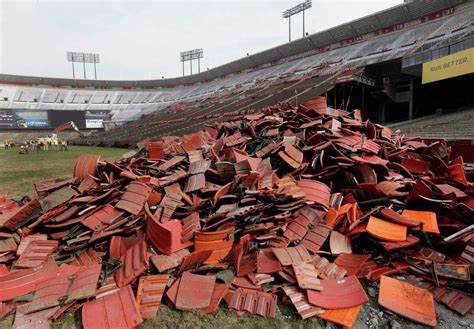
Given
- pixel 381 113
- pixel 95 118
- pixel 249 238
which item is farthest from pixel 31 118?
pixel 249 238

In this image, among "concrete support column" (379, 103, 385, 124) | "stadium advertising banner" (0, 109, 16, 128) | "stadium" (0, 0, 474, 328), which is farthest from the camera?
"stadium advertising banner" (0, 109, 16, 128)

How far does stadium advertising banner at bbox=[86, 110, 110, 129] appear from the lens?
191 feet

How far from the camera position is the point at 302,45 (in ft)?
158

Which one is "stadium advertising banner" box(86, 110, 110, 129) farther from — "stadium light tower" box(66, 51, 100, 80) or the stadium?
the stadium

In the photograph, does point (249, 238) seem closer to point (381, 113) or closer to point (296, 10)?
point (381, 113)

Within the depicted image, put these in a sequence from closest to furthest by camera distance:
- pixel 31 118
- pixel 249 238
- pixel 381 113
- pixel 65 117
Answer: pixel 249 238 → pixel 381 113 → pixel 31 118 → pixel 65 117

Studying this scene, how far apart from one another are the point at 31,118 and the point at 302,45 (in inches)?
1999

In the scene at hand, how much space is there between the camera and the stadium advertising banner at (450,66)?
15.6 metres

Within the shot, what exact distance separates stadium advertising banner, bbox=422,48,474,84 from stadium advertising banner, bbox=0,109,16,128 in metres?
62.1

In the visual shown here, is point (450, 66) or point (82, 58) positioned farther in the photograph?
point (82, 58)

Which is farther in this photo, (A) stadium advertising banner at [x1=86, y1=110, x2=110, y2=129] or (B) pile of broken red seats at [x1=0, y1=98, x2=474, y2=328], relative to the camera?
(A) stadium advertising banner at [x1=86, y1=110, x2=110, y2=129]

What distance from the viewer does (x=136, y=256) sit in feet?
12.4

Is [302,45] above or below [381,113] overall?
above

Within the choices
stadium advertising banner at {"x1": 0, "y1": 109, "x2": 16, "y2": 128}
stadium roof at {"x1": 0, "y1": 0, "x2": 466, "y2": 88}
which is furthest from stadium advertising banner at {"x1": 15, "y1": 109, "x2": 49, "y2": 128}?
stadium roof at {"x1": 0, "y1": 0, "x2": 466, "y2": 88}
